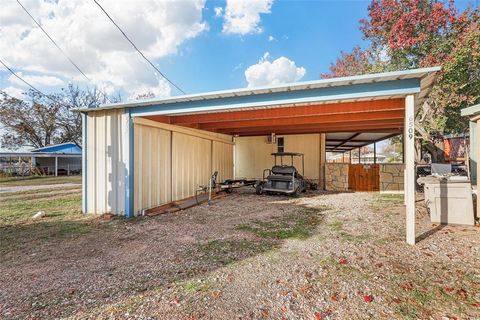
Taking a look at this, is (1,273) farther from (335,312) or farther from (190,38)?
(190,38)

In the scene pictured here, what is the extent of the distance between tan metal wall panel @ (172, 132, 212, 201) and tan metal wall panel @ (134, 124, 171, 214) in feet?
1.23

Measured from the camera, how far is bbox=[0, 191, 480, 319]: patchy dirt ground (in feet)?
7.67

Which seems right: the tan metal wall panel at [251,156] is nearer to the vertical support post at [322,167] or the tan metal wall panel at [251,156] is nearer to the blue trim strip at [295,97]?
the vertical support post at [322,167]

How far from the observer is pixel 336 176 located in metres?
11.6

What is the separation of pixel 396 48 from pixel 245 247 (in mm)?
9968

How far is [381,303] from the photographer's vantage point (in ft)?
7.86

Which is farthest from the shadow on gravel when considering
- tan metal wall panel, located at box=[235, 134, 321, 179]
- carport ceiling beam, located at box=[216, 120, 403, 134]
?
tan metal wall panel, located at box=[235, 134, 321, 179]

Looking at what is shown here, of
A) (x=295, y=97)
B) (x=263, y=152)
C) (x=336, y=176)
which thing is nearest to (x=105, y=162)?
(x=295, y=97)

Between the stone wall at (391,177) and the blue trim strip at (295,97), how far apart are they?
7246 mm

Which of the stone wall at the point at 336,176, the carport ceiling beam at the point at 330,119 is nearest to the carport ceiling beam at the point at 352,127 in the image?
the carport ceiling beam at the point at 330,119

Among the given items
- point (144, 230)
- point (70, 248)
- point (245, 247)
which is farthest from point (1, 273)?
point (245, 247)

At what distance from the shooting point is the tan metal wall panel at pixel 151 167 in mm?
6336

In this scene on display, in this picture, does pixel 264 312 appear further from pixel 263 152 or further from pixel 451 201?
pixel 263 152

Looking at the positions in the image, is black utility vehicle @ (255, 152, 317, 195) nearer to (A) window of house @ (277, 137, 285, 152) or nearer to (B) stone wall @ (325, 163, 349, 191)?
(B) stone wall @ (325, 163, 349, 191)
